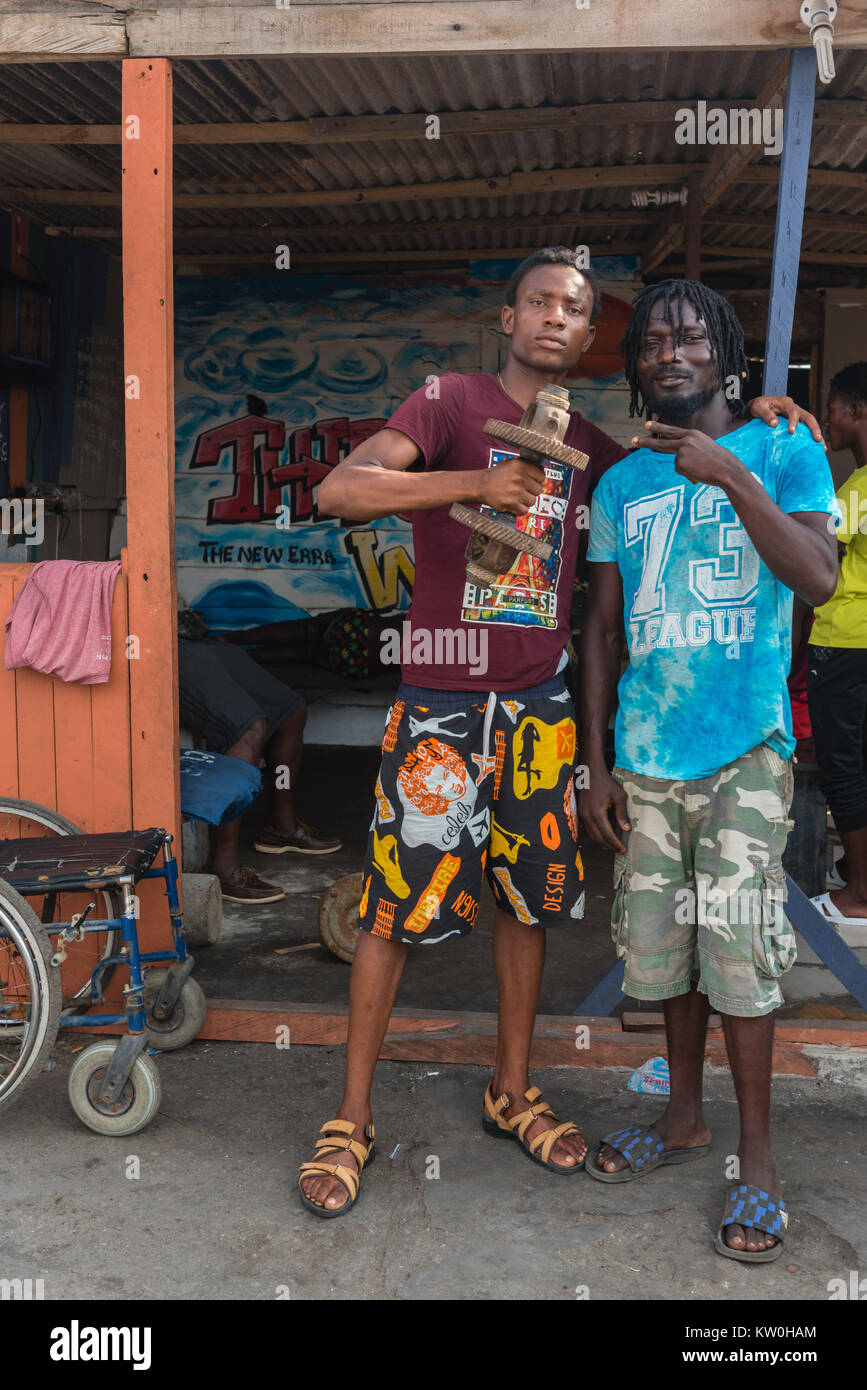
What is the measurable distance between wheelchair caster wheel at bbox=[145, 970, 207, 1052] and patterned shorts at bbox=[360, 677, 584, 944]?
98 centimetres

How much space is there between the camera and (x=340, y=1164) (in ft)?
9.65

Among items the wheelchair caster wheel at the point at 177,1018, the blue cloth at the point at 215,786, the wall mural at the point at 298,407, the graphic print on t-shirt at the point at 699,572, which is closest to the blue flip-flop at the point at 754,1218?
the graphic print on t-shirt at the point at 699,572

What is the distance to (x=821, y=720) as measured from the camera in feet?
16.5

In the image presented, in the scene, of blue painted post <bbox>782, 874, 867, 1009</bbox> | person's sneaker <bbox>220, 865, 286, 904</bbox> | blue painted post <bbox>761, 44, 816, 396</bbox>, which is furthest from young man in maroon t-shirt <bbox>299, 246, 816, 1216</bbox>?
person's sneaker <bbox>220, 865, 286, 904</bbox>

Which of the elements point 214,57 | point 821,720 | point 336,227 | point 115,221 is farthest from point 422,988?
point 115,221

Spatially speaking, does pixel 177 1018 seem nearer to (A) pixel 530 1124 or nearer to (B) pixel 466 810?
(A) pixel 530 1124

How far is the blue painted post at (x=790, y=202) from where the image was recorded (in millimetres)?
3234

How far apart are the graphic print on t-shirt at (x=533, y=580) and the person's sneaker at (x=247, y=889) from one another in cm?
280

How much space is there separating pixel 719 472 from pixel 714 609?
1.32ft

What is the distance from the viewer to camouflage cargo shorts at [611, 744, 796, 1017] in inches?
109

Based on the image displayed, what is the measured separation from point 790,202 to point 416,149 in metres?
2.77

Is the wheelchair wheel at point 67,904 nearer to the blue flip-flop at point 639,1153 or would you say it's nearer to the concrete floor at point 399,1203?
the concrete floor at point 399,1203

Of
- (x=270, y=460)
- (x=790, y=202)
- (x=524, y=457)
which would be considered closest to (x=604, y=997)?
(x=524, y=457)

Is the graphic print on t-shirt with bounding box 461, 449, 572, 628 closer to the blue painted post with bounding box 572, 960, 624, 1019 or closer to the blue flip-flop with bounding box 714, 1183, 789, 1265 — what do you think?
the blue painted post with bounding box 572, 960, 624, 1019
